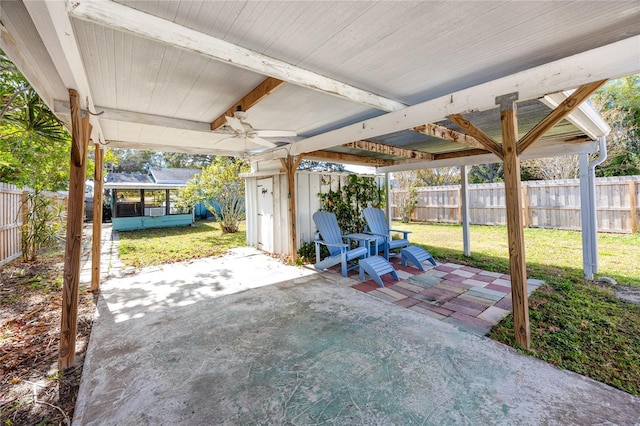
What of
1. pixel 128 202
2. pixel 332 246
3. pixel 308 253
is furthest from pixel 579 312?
pixel 128 202

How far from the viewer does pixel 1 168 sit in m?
5.41

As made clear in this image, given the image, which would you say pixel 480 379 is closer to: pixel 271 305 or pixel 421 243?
pixel 271 305

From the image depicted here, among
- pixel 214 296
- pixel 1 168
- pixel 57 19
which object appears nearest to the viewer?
pixel 57 19

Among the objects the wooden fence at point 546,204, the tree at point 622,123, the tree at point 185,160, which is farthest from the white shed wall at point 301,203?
the tree at point 185,160

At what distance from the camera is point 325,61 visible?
234 centimetres

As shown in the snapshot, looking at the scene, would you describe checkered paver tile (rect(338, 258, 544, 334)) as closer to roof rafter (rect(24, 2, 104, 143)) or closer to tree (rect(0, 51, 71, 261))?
roof rafter (rect(24, 2, 104, 143))

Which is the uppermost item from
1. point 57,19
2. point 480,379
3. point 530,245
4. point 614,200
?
point 57,19

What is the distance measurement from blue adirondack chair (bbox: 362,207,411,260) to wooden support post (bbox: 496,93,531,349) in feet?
9.39

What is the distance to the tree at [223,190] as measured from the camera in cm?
918

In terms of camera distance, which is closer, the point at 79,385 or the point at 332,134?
the point at 79,385

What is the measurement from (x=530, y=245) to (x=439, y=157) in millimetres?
3094

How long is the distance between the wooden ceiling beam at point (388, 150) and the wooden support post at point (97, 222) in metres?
4.10

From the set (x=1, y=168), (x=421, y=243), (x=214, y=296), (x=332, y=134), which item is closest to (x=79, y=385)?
(x=214, y=296)

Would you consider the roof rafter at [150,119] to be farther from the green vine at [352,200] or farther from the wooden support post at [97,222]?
the green vine at [352,200]
